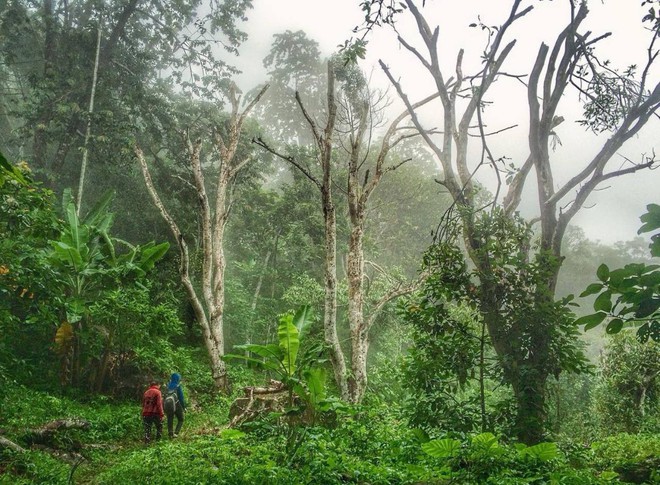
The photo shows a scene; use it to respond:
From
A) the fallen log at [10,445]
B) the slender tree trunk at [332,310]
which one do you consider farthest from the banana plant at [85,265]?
the slender tree trunk at [332,310]

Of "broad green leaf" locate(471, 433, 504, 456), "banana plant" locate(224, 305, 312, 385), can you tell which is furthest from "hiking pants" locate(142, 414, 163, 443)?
"broad green leaf" locate(471, 433, 504, 456)

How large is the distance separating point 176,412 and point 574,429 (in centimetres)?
1263

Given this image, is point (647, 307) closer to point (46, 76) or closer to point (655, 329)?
point (655, 329)

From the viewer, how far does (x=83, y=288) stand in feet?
34.8

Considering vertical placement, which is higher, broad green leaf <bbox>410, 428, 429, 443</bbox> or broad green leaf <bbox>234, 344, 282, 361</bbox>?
broad green leaf <bbox>234, 344, 282, 361</bbox>

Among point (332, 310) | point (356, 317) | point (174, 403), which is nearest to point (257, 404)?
point (174, 403)

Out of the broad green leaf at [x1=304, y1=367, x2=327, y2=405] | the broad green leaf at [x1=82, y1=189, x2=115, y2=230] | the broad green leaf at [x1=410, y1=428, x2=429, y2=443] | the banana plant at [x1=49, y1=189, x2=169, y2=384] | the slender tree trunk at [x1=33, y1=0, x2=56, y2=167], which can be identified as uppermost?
the slender tree trunk at [x1=33, y1=0, x2=56, y2=167]

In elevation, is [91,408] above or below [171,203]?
below

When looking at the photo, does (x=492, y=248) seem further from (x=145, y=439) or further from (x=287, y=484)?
(x=145, y=439)

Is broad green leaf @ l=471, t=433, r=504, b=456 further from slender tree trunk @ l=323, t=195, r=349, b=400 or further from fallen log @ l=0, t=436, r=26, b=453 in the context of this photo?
fallen log @ l=0, t=436, r=26, b=453

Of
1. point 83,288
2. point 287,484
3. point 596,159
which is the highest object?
point 596,159

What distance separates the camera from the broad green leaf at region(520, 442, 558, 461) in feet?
13.3

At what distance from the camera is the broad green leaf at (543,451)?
13.3 feet

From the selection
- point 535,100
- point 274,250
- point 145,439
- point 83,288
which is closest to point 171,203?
point 274,250
